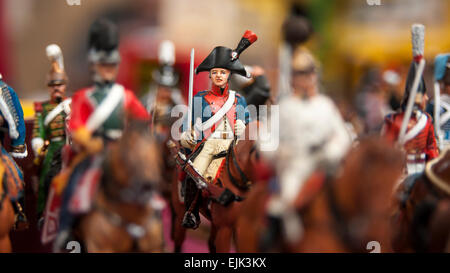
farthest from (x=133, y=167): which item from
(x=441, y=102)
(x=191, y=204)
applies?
(x=441, y=102)

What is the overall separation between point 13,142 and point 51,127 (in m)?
1.08

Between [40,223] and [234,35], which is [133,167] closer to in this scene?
[40,223]

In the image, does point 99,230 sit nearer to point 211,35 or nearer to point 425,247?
point 425,247

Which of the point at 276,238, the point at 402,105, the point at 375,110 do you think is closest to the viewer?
the point at 276,238

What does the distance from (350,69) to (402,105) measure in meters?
0.95

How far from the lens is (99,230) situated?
3994 millimetres

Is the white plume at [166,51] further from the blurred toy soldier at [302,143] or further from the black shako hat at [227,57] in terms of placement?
the blurred toy soldier at [302,143]

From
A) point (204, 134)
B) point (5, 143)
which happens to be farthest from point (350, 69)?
point (5, 143)

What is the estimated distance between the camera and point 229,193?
510 cm

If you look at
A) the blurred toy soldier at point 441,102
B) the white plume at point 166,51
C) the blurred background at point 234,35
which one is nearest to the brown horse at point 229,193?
the blurred background at point 234,35

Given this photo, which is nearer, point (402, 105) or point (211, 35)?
point (402, 105)

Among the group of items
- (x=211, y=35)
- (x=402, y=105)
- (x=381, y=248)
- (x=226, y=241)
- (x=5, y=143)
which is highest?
(x=211, y=35)

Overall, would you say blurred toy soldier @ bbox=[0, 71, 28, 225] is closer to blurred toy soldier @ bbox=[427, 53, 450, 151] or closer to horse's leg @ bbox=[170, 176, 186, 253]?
horse's leg @ bbox=[170, 176, 186, 253]

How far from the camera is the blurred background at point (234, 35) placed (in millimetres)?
5355
